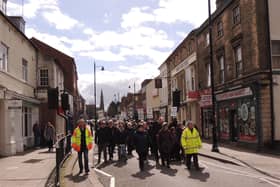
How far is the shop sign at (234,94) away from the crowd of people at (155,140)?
20.8ft

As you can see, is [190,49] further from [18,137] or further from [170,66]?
[18,137]

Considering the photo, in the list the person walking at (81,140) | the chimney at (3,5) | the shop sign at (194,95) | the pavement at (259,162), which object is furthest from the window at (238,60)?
the chimney at (3,5)

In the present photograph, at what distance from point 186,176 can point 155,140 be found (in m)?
4.91

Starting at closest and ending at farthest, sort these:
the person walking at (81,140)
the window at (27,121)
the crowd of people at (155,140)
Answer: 1. the person walking at (81,140)
2. the crowd of people at (155,140)
3. the window at (27,121)

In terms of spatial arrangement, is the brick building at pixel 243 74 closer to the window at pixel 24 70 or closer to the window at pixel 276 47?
the window at pixel 276 47

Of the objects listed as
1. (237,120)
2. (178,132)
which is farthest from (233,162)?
(237,120)

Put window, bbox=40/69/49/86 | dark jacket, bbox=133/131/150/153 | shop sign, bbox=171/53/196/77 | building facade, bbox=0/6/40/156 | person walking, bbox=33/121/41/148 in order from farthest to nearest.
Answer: shop sign, bbox=171/53/196/77 < window, bbox=40/69/49/86 < person walking, bbox=33/121/41/148 < building facade, bbox=0/6/40/156 < dark jacket, bbox=133/131/150/153

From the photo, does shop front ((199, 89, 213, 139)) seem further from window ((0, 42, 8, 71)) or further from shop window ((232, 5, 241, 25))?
window ((0, 42, 8, 71))

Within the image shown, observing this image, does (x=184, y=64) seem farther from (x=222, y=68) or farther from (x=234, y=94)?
(x=234, y=94)

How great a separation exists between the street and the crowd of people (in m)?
0.55

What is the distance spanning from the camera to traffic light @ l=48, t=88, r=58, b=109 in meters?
17.3

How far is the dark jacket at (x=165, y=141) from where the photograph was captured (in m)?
14.7

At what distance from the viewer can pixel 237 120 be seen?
24734mm

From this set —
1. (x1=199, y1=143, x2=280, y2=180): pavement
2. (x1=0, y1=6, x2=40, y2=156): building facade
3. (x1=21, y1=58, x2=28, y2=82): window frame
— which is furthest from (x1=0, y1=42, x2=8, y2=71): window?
(x1=199, y1=143, x2=280, y2=180): pavement
